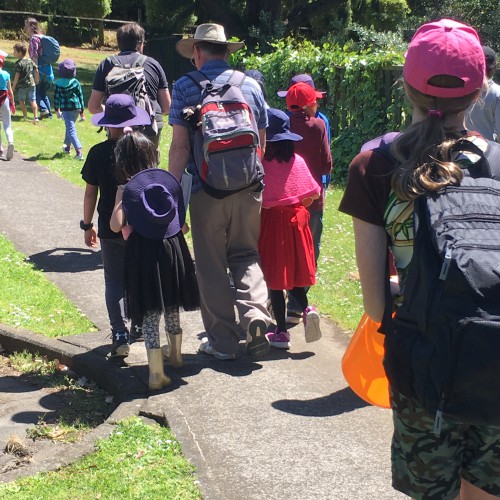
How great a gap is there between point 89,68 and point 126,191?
26.3 metres

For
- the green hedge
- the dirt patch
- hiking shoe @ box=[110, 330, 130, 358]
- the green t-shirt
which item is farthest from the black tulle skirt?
the green t-shirt

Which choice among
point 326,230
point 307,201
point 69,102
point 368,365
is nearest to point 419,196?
point 368,365

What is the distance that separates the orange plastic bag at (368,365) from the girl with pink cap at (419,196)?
0.49 m

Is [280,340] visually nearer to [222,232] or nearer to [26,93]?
[222,232]

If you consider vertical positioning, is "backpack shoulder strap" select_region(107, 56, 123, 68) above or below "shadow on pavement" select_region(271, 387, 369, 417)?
above

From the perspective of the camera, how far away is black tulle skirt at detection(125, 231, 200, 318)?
194 inches

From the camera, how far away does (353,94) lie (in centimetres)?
1311

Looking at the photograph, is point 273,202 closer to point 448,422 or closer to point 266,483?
point 266,483

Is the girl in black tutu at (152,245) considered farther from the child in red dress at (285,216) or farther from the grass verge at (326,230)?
the grass verge at (326,230)

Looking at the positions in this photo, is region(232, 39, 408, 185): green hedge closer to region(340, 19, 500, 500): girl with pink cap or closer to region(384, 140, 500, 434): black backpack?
region(340, 19, 500, 500): girl with pink cap

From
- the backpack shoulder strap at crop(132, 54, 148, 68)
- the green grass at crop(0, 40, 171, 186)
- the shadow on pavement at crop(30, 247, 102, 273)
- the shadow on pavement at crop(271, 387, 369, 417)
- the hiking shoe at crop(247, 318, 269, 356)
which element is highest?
the backpack shoulder strap at crop(132, 54, 148, 68)

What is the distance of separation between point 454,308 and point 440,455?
49 cm

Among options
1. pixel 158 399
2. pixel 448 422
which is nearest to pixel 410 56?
pixel 448 422

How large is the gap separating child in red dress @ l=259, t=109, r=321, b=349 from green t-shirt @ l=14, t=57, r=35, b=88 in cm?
1245
